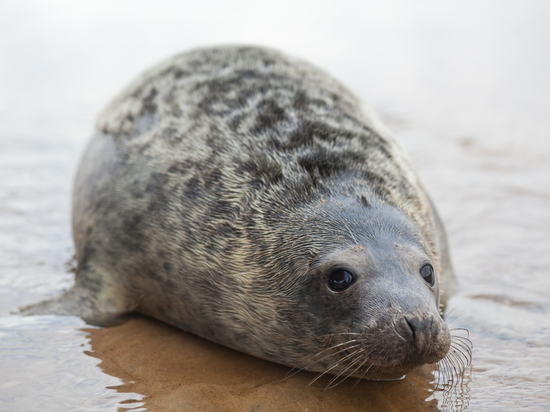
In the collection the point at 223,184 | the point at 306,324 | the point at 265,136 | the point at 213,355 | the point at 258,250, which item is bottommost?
the point at 213,355

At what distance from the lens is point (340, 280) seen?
3.37m

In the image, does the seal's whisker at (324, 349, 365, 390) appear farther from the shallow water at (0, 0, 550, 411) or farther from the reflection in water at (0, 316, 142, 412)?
the reflection in water at (0, 316, 142, 412)

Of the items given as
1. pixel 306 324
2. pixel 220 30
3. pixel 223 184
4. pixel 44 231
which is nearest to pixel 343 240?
pixel 306 324

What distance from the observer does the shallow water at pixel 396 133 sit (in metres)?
3.55

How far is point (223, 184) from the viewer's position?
4.06 metres

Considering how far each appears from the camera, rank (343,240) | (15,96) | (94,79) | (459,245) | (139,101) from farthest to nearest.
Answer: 1. (94,79)
2. (15,96)
3. (459,245)
4. (139,101)
5. (343,240)

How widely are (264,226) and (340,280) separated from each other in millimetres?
634

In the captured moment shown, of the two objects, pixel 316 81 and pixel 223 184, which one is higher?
pixel 316 81

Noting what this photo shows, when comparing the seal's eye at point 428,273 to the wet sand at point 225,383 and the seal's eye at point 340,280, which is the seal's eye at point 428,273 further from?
the wet sand at point 225,383

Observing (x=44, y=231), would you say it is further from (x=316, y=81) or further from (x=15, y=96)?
(x=15, y=96)

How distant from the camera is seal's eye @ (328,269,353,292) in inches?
132

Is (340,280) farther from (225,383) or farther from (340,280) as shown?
(225,383)

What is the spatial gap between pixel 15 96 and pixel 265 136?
754cm

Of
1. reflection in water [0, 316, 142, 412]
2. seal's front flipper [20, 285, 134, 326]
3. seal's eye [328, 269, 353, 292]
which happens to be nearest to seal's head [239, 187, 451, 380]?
seal's eye [328, 269, 353, 292]
